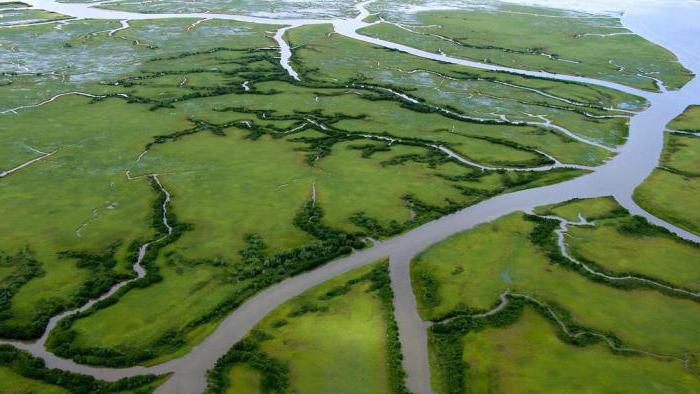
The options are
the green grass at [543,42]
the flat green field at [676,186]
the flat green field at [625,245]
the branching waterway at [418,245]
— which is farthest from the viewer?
the green grass at [543,42]

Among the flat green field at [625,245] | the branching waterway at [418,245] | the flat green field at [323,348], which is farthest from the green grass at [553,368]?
the flat green field at [625,245]

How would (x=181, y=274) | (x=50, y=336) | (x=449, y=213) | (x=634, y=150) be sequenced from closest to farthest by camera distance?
(x=50, y=336)
(x=181, y=274)
(x=449, y=213)
(x=634, y=150)

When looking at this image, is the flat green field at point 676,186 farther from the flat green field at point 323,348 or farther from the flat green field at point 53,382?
the flat green field at point 53,382

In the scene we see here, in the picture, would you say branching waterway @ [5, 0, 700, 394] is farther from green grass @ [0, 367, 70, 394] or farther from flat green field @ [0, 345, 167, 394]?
green grass @ [0, 367, 70, 394]

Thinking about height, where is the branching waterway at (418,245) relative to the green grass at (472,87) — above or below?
below

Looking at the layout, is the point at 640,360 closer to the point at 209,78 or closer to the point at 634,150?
the point at 634,150

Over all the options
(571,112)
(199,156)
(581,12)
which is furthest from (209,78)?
(581,12)
